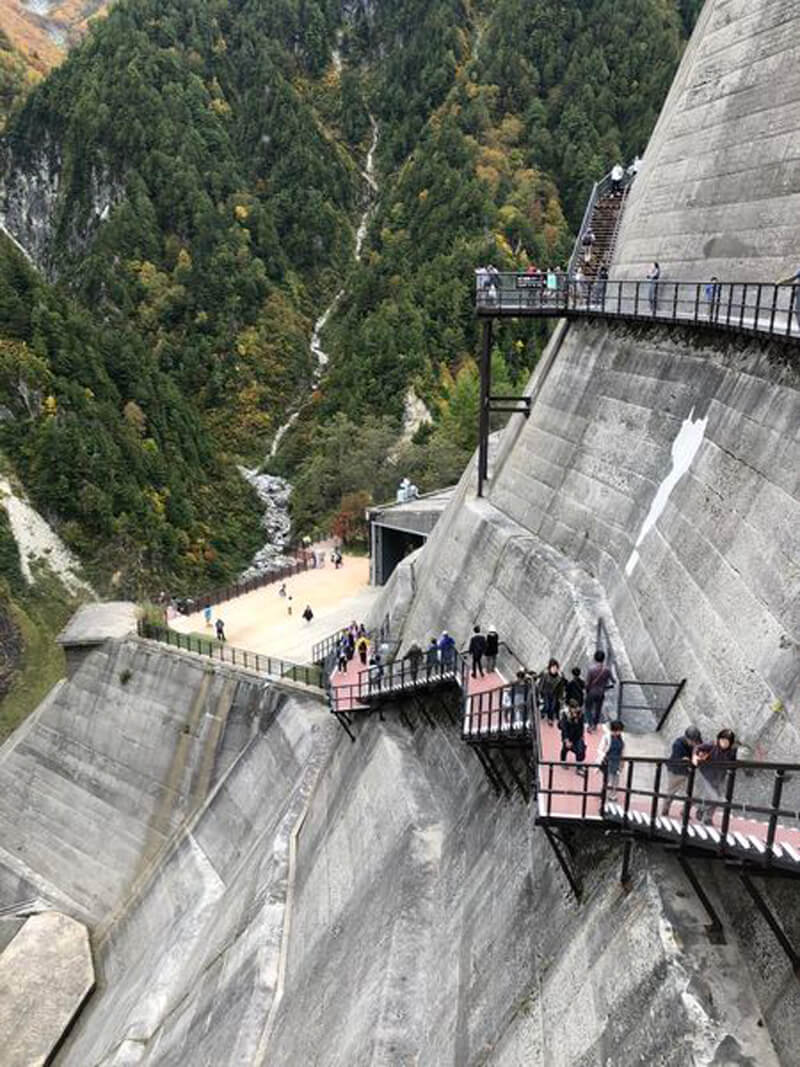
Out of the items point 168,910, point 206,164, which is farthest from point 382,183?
point 168,910

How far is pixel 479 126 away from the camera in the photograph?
92.6 metres

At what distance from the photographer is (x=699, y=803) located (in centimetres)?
823

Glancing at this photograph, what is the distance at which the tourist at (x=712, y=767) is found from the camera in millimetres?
8184

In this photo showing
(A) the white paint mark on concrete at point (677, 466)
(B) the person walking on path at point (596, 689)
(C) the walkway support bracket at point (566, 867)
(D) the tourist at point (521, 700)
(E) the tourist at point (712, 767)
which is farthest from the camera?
(A) the white paint mark on concrete at point (677, 466)

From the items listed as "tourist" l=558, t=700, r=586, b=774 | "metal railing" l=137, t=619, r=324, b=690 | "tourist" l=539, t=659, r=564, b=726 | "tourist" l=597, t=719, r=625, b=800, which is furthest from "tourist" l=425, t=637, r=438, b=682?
"metal railing" l=137, t=619, r=324, b=690

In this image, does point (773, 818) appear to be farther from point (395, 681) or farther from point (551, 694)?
point (395, 681)

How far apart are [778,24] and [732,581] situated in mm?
14527

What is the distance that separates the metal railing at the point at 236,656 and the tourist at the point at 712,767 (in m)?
18.7

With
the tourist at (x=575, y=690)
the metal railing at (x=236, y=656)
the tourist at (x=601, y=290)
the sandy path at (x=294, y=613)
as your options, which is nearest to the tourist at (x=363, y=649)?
the metal railing at (x=236, y=656)

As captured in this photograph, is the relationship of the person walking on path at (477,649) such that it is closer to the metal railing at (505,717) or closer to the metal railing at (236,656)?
the metal railing at (505,717)

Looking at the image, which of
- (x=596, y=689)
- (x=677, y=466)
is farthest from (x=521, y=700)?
(x=677, y=466)

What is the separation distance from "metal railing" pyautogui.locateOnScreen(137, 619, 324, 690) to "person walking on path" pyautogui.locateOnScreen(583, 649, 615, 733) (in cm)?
1598

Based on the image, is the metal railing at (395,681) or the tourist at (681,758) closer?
the tourist at (681,758)

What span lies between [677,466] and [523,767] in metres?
6.25
